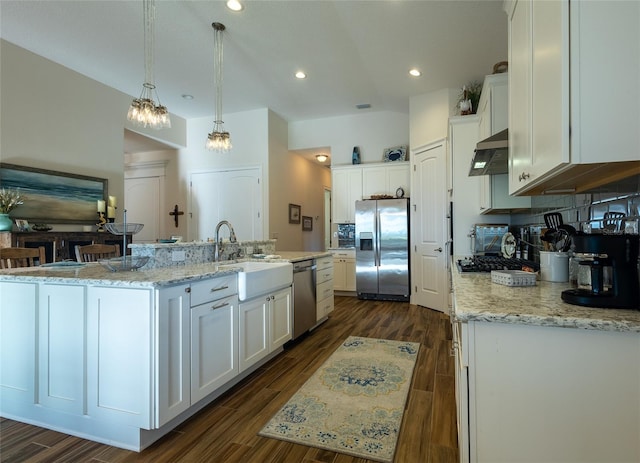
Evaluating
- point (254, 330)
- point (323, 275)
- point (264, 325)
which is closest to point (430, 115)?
point (323, 275)

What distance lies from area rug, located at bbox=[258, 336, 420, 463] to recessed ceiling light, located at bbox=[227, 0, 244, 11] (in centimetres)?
328

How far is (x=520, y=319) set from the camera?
1.00m

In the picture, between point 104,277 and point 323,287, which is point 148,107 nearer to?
point 104,277

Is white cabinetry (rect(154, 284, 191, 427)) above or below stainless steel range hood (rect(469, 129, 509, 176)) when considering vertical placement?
below

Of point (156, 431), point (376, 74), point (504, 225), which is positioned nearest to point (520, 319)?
point (156, 431)

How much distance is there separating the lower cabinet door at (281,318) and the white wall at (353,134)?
3.57 meters

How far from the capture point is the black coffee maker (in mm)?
1045

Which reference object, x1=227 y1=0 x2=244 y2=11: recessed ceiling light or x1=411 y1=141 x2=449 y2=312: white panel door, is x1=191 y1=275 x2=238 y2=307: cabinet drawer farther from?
x1=411 y1=141 x2=449 y2=312: white panel door

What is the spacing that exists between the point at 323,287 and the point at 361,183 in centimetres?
249

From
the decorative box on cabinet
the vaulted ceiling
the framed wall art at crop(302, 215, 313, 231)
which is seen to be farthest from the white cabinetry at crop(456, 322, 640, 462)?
the framed wall art at crop(302, 215, 313, 231)

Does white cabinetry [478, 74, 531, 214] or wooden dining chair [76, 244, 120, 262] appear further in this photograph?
wooden dining chair [76, 244, 120, 262]

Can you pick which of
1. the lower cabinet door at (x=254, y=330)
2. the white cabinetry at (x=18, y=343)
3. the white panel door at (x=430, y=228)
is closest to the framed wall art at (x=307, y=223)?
the white panel door at (x=430, y=228)

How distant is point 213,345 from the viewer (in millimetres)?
2139

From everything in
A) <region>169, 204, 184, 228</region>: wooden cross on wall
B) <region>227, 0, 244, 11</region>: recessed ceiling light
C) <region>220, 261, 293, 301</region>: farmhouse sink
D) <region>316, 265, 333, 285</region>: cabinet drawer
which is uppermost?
<region>227, 0, 244, 11</region>: recessed ceiling light
